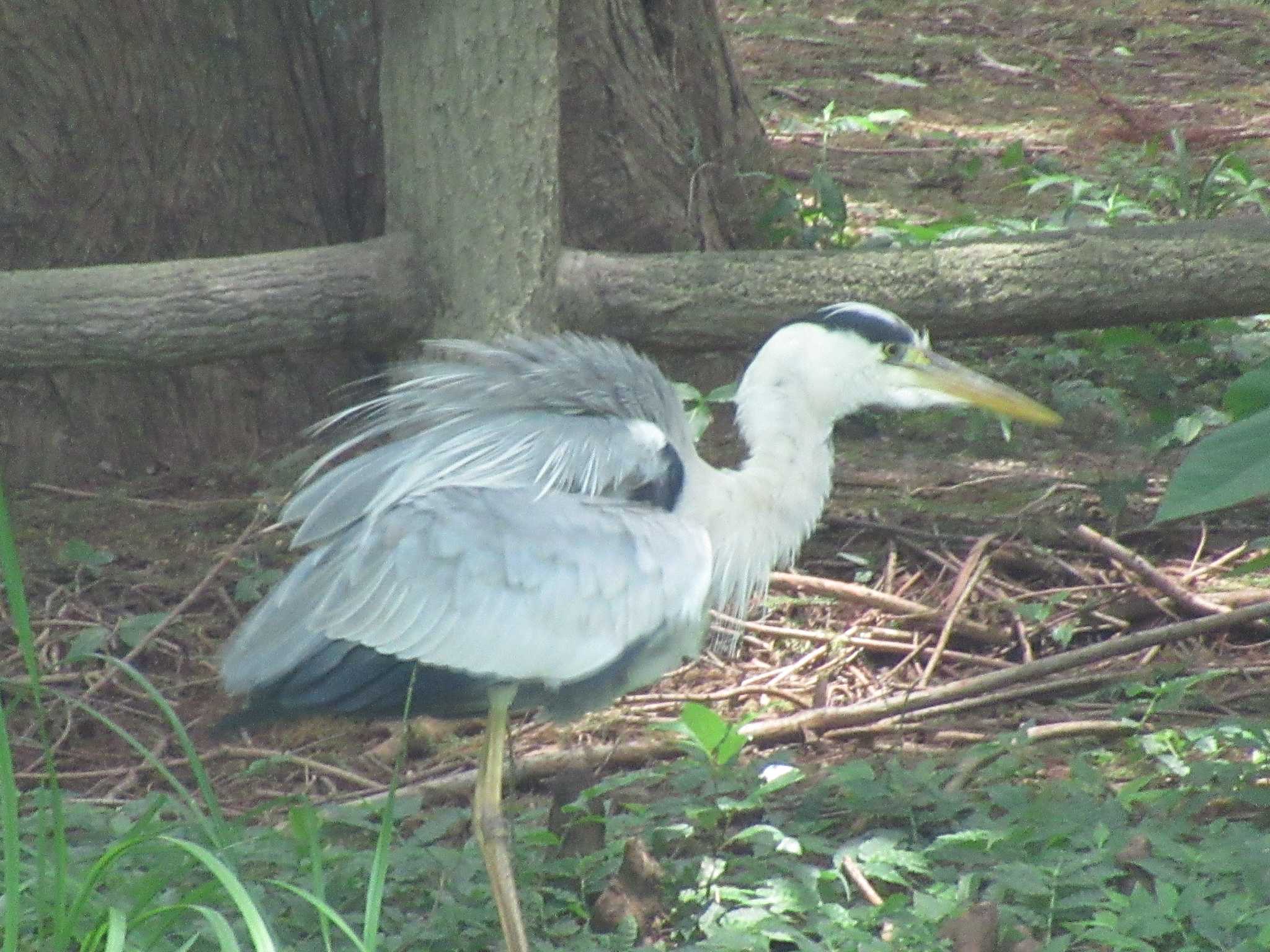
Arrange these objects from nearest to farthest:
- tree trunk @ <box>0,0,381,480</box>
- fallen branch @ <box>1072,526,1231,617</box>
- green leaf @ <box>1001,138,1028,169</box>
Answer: fallen branch @ <box>1072,526,1231,617</box>
tree trunk @ <box>0,0,381,480</box>
green leaf @ <box>1001,138,1028,169</box>

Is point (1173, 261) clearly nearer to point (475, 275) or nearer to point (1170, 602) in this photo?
point (1170, 602)

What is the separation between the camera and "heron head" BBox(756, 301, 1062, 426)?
3742 mm

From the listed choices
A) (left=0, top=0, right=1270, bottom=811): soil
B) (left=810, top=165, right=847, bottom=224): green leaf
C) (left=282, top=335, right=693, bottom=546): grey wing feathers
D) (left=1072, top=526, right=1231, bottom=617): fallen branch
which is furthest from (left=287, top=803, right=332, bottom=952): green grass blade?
(left=810, top=165, right=847, bottom=224): green leaf

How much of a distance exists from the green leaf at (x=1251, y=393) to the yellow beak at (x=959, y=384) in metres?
0.71

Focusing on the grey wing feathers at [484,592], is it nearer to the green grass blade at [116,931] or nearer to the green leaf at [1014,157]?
the green grass blade at [116,931]

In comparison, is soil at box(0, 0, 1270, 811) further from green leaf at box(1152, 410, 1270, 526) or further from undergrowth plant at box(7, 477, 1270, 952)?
green leaf at box(1152, 410, 1270, 526)

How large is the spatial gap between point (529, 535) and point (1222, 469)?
1304 mm

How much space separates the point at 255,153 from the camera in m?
5.24

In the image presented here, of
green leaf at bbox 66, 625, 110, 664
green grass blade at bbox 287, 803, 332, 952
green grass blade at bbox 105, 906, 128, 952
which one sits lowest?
green leaf at bbox 66, 625, 110, 664

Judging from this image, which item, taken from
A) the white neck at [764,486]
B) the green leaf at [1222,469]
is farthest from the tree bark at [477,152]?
the green leaf at [1222,469]

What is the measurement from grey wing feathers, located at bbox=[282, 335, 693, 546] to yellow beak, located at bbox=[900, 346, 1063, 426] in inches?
21.0

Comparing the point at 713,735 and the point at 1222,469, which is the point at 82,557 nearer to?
the point at 713,735

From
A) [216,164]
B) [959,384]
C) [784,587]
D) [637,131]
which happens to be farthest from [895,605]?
[216,164]

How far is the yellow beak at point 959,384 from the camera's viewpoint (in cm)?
382
